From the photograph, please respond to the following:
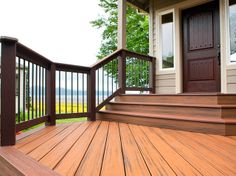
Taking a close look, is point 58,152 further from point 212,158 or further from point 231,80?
point 231,80

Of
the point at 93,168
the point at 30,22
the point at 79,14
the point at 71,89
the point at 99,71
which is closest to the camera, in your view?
the point at 93,168

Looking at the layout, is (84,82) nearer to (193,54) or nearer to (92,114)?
(92,114)

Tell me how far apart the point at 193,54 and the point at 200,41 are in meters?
0.29

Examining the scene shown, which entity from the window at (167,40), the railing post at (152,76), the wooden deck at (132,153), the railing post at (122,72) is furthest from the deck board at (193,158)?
the window at (167,40)

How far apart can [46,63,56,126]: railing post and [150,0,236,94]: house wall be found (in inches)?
104

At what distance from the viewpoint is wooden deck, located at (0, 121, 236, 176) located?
1.31 m

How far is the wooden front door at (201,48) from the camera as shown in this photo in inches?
162

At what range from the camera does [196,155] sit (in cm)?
159

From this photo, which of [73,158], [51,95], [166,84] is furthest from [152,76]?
[73,158]

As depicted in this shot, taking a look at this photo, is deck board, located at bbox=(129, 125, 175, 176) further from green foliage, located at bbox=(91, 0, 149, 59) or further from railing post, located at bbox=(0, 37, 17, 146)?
green foliage, located at bbox=(91, 0, 149, 59)

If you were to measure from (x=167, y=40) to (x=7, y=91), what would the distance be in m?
3.81

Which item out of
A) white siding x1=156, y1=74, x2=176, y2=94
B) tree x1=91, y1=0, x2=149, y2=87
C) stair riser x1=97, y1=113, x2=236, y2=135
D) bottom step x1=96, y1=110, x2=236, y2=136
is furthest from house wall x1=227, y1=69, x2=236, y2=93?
tree x1=91, y1=0, x2=149, y2=87

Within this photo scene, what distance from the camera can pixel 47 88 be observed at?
3.08 m

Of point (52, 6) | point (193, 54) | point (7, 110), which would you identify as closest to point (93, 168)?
point (7, 110)
